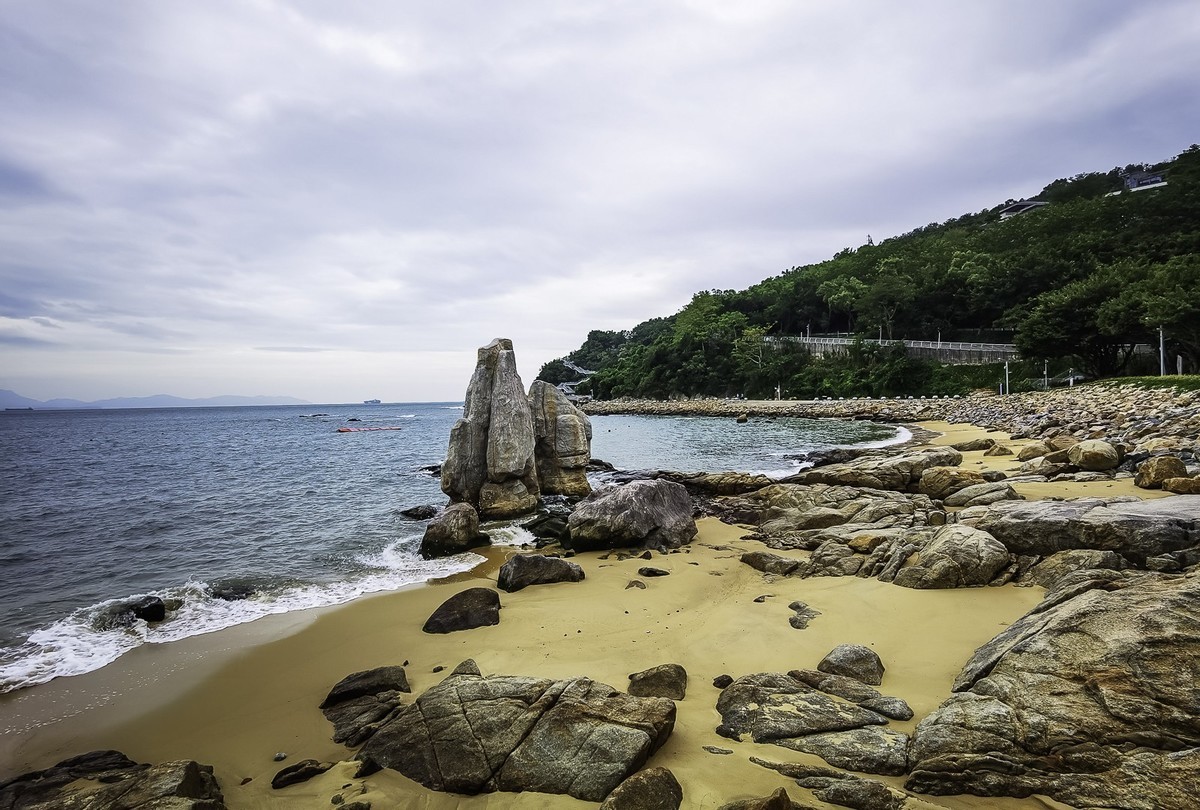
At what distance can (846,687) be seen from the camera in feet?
17.9

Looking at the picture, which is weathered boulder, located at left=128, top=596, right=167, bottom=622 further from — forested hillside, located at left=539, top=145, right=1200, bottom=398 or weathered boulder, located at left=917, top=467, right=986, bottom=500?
forested hillside, located at left=539, top=145, right=1200, bottom=398

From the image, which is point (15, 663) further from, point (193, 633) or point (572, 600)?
point (572, 600)

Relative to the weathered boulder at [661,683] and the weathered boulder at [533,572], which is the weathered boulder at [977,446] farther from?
the weathered boulder at [661,683]

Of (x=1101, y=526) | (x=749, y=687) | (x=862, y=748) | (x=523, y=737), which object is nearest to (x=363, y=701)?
(x=523, y=737)

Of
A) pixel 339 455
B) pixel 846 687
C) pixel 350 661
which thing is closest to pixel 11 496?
pixel 339 455

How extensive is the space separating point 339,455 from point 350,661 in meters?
33.8

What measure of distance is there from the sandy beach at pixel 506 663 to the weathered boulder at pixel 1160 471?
708 cm

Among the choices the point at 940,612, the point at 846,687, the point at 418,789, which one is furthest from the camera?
the point at 940,612

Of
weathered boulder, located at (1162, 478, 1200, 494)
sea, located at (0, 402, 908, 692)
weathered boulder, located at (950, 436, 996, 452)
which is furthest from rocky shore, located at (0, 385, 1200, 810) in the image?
weathered boulder, located at (950, 436, 996, 452)

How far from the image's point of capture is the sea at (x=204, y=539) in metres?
9.41

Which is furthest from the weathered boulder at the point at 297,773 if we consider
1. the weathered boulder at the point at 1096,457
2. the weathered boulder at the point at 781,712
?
the weathered boulder at the point at 1096,457

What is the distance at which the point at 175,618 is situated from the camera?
9711mm

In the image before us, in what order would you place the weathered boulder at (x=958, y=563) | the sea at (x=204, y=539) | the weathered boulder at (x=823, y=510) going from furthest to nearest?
the weathered boulder at (x=823, y=510)
the sea at (x=204, y=539)
the weathered boulder at (x=958, y=563)

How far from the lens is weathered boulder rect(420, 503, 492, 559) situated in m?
13.5
